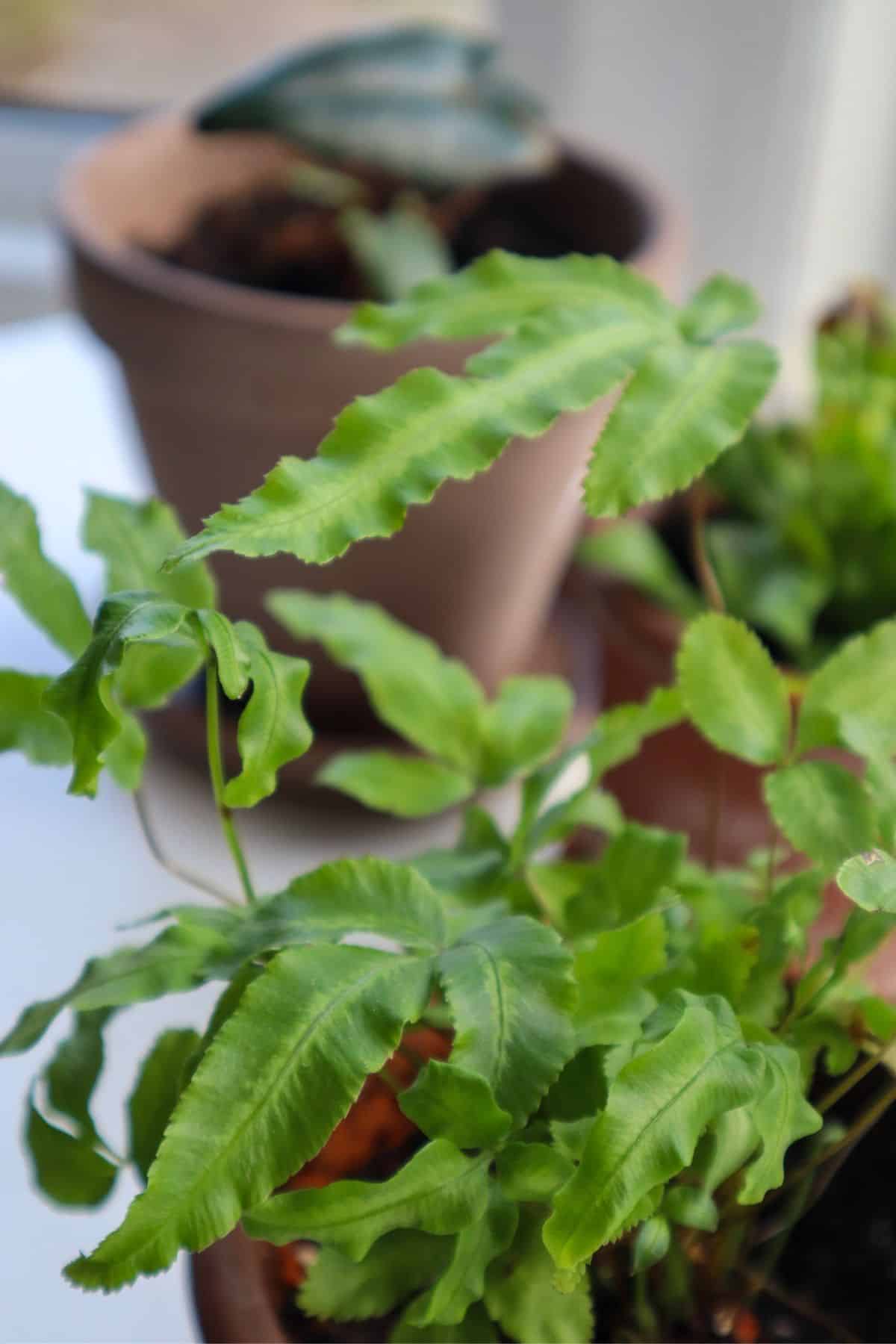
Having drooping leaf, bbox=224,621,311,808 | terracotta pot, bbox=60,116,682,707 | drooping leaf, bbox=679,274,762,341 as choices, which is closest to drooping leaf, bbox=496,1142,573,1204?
drooping leaf, bbox=224,621,311,808

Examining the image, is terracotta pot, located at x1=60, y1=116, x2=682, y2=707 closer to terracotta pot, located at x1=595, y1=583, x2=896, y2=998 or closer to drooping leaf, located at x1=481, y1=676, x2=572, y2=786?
terracotta pot, located at x1=595, y1=583, x2=896, y2=998

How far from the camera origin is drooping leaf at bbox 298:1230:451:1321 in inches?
14.0

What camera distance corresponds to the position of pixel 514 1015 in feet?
1.06

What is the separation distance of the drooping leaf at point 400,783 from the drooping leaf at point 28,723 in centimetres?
11

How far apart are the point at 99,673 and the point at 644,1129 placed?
15cm

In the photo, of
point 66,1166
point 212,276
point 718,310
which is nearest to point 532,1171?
point 66,1166

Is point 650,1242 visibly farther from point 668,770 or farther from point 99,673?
point 668,770

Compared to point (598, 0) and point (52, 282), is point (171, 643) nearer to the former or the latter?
point (598, 0)

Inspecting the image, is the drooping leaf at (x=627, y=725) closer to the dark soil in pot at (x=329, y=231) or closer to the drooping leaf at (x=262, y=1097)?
the drooping leaf at (x=262, y=1097)

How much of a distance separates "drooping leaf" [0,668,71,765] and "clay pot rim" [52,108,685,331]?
0.84 ft

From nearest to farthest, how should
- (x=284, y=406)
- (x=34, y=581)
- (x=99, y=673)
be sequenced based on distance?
(x=99, y=673)
(x=34, y=581)
(x=284, y=406)

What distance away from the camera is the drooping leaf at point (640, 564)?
0.72m

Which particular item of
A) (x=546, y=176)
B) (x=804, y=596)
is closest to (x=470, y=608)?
(x=804, y=596)

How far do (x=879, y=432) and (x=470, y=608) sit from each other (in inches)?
9.2
